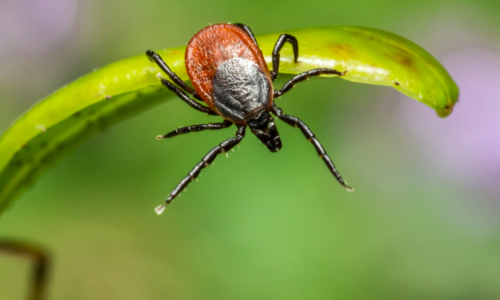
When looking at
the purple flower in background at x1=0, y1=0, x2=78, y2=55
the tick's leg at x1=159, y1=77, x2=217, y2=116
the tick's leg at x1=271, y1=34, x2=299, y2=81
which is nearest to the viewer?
the tick's leg at x1=271, y1=34, x2=299, y2=81

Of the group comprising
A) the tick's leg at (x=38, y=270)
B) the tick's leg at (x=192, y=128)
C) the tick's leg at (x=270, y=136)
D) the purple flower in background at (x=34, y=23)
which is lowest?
the tick's leg at (x=38, y=270)

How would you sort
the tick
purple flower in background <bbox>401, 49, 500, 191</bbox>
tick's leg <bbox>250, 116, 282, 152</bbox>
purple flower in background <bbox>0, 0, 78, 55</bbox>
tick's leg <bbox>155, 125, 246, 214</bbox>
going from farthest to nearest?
purple flower in background <bbox>0, 0, 78, 55</bbox>, purple flower in background <bbox>401, 49, 500, 191</bbox>, tick's leg <bbox>250, 116, 282, 152</bbox>, tick's leg <bbox>155, 125, 246, 214</bbox>, the tick

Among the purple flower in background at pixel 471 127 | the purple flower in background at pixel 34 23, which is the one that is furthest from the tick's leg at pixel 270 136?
the purple flower in background at pixel 34 23

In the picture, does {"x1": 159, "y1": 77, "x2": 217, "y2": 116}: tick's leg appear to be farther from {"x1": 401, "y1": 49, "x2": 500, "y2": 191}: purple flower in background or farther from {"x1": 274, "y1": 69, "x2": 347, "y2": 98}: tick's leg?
{"x1": 401, "y1": 49, "x2": 500, "y2": 191}: purple flower in background

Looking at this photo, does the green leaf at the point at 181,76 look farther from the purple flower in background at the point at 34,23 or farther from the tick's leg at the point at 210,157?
the purple flower in background at the point at 34,23

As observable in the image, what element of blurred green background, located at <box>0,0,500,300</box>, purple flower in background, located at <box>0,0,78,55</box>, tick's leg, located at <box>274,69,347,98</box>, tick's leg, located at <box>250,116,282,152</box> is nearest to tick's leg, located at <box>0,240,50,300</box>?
tick's leg, located at <box>250,116,282,152</box>

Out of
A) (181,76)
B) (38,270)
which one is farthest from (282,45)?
(38,270)

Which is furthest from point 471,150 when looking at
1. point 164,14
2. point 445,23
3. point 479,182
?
point 164,14

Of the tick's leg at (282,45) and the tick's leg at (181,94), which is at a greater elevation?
the tick's leg at (181,94)
